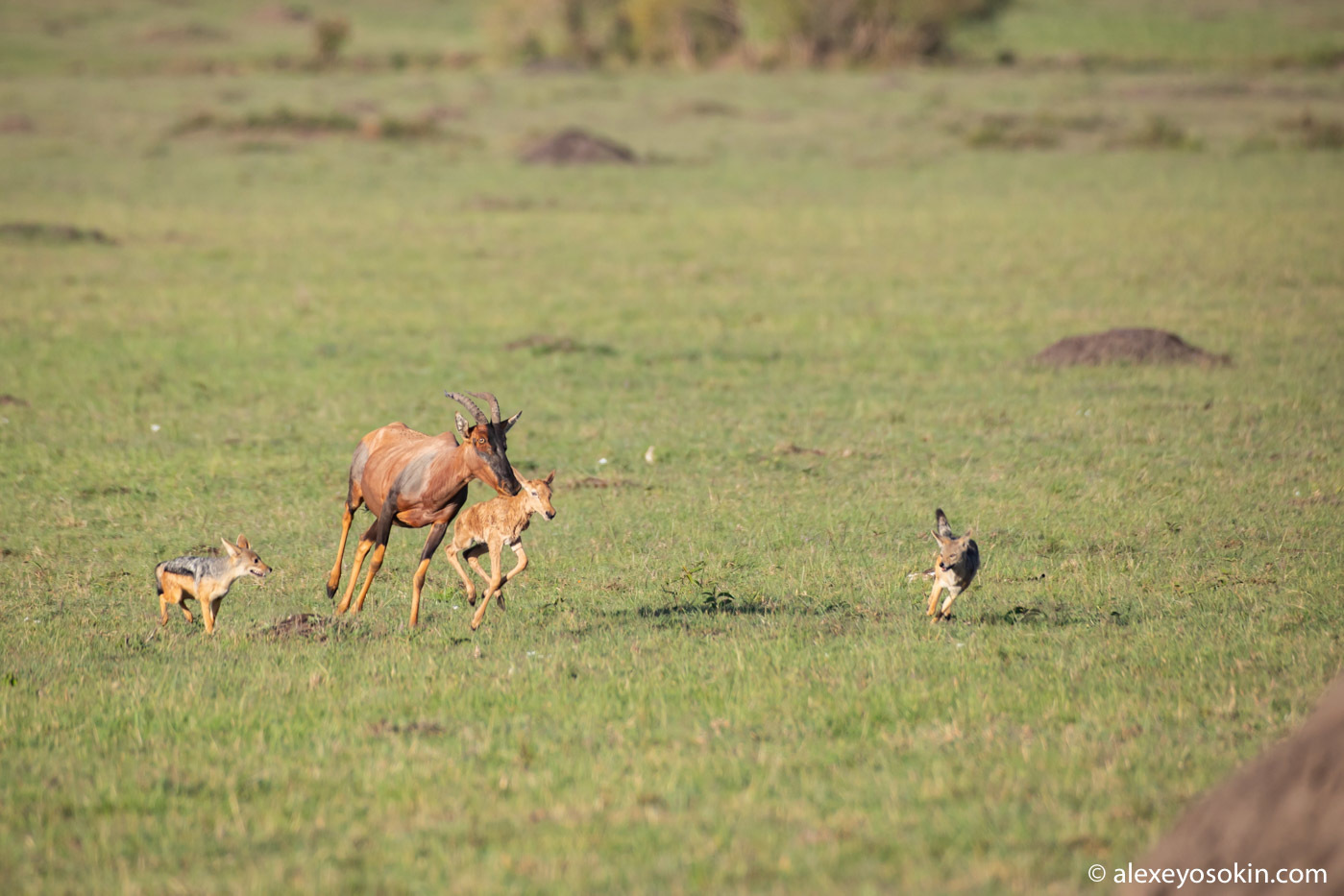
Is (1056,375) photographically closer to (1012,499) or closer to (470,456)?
(1012,499)

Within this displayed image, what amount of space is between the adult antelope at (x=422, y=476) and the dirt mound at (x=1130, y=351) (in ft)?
45.8

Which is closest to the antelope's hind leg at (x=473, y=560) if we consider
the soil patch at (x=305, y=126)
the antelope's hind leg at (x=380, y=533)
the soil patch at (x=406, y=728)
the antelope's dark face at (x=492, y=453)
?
the antelope's hind leg at (x=380, y=533)

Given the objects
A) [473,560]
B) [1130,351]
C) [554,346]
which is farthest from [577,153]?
[473,560]

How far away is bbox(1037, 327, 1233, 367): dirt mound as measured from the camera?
21.7 metres

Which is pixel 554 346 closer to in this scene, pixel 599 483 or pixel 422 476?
pixel 599 483

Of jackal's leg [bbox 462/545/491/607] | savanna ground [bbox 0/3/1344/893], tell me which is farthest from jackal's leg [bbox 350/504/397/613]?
jackal's leg [bbox 462/545/491/607]

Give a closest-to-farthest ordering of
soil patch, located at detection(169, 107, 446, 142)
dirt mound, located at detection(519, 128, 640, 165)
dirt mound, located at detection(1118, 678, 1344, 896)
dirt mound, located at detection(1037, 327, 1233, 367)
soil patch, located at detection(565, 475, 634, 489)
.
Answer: dirt mound, located at detection(1118, 678, 1344, 896)
soil patch, located at detection(565, 475, 634, 489)
dirt mound, located at detection(1037, 327, 1233, 367)
dirt mound, located at detection(519, 128, 640, 165)
soil patch, located at detection(169, 107, 446, 142)

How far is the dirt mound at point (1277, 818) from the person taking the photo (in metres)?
4.93

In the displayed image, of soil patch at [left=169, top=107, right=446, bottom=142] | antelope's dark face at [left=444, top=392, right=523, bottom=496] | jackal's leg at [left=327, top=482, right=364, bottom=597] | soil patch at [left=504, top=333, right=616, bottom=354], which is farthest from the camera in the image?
soil patch at [left=169, top=107, right=446, bottom=142]

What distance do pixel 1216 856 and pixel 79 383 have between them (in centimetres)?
1893

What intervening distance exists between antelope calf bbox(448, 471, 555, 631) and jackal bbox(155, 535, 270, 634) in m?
1.39

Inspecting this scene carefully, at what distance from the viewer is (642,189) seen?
43.7 metres

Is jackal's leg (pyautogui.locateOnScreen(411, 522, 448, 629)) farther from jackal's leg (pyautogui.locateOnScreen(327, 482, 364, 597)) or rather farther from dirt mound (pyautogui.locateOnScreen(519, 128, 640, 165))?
dirt mound (pyautogui.locateOnScreen(519, 128, 640, 165))

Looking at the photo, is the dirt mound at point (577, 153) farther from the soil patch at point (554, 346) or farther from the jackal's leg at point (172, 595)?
the jackal's leg at point (172, 595)
